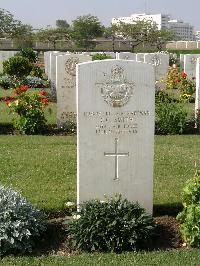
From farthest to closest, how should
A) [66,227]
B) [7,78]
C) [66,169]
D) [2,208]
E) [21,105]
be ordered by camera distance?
[7,78]
[21,105]
[66,169]
[66,227]
[2,208]

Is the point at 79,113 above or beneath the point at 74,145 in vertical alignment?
above

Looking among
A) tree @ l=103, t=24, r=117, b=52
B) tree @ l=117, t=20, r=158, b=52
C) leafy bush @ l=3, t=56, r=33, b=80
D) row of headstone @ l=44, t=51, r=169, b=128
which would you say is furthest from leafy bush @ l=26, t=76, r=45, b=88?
tree @ l=103, t=24, r=117, b=52

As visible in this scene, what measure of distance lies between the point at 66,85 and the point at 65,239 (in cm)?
685

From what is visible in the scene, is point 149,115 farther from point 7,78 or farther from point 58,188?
point 7,78

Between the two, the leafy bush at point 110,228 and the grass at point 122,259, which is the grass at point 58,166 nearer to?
the leafy bush at point 110,228

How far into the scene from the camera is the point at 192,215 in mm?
5434

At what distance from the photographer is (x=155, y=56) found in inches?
811

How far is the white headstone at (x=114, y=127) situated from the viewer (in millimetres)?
5758

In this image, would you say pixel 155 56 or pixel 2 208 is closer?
pixel 2 208

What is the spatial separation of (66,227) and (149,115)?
1.50 meters

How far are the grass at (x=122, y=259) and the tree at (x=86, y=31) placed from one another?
60.0m

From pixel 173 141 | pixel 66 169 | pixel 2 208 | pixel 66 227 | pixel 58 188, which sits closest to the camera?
pixel 2 208

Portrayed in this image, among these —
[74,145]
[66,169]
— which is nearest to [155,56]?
[74,145]

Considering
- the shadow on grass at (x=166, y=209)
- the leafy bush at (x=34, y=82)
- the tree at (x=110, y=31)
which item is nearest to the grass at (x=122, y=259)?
the shadow on grass at (x=166, y=209)
